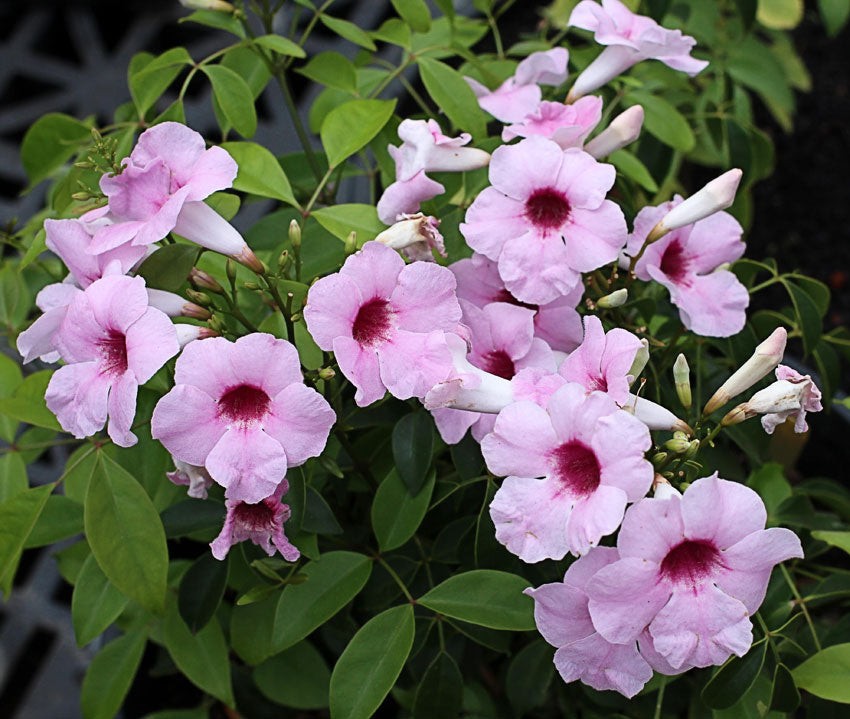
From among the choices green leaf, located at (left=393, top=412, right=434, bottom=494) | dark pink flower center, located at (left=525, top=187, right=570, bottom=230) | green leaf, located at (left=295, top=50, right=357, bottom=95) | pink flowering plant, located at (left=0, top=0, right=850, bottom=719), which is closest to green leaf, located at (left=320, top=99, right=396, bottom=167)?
pink flowering plant, located at (left=0, top=0, right=850, bottom=719)

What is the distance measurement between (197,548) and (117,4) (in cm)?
167

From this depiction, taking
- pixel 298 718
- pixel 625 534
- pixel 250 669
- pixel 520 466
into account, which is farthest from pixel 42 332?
pixel 298 718

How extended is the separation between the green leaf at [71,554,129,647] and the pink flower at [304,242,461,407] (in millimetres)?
432

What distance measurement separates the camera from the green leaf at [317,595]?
0.96m

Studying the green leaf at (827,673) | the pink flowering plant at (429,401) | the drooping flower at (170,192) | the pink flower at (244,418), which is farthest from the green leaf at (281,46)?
the green leaf at (827,673)

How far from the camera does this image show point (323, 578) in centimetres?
99

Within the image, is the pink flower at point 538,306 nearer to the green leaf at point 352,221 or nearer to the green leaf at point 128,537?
the green leaf at point 352,221

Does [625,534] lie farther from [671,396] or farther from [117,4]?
[117,4]

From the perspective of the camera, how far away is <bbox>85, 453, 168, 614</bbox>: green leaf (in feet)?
2.95

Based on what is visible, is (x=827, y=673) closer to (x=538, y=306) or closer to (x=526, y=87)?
(x=538, y=306)

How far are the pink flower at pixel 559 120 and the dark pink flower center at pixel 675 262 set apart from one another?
17 cm

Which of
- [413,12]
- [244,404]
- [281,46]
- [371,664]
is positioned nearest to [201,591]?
[371,664]

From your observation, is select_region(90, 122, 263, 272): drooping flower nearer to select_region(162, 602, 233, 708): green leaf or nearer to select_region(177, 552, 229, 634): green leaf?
select_region(177, 552, 229, 634): green leaf

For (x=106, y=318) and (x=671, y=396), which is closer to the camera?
(x=106, y=318)
